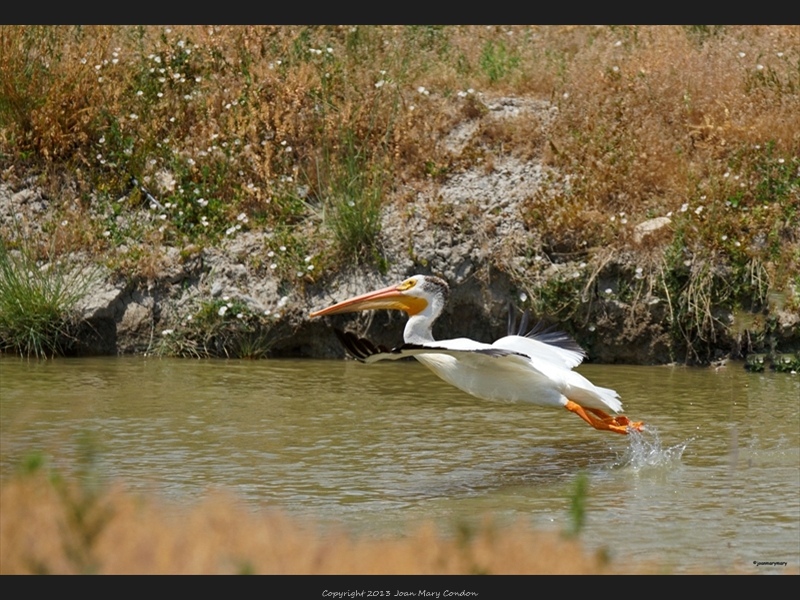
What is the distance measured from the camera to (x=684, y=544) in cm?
528

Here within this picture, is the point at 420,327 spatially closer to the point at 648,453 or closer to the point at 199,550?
the point at 648,453

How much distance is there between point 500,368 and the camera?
749 centimetres

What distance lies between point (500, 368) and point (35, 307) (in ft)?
17.1

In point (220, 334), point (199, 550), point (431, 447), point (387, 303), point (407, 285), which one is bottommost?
point (431, 447)

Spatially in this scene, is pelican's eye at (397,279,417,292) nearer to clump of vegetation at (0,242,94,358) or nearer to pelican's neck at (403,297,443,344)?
pelican's neck at (403,297,443,344)

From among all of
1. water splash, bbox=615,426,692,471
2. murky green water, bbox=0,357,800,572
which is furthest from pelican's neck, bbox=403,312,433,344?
water splash, bbox=615,426,692,471

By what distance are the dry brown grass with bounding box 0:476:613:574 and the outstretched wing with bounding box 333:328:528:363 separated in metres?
1.99

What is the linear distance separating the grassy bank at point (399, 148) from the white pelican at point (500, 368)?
3263 mm

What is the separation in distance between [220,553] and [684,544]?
92.4 inches

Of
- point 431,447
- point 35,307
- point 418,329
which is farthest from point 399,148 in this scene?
point 431,447

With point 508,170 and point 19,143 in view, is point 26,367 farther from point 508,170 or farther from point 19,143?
point 508,170

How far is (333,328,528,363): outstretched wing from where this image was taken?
251 inches

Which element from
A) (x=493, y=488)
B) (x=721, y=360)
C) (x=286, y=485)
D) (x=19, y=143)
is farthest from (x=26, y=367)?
(x=721, y=360)

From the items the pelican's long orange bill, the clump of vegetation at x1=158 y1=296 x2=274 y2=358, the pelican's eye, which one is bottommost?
the clump of vegetation at x1=158 y1=296 x2=274 y2=358
